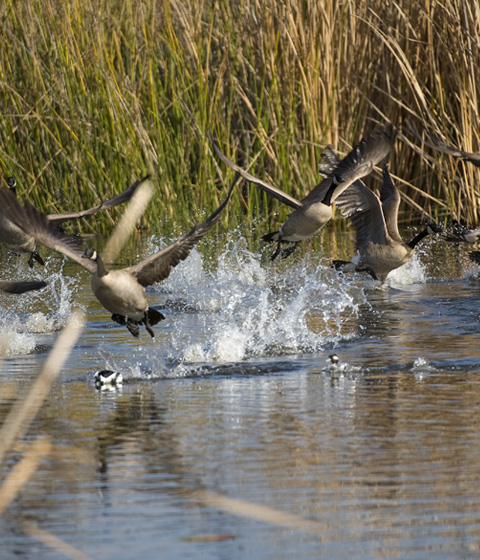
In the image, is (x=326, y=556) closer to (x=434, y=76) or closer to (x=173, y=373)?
(x=173, y=373)

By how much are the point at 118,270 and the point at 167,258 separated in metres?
0.38

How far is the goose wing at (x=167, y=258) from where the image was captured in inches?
313

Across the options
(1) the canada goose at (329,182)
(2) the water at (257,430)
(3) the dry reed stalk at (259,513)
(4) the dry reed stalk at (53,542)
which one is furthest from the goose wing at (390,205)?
(4) the dry reed stalk at (53,542)

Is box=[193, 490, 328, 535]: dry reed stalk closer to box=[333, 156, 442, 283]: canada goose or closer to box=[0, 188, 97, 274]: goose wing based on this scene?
box=[0, 188, 97, 274]: goose wing

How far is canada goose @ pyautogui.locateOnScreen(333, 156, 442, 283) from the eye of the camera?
1044 cm

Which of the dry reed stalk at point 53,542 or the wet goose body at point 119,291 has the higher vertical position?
the wet goose body at point 119,291

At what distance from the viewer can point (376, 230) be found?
419 inches

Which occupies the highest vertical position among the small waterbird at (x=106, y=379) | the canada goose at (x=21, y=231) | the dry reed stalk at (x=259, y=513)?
the canada goose at (x=21, y=231)

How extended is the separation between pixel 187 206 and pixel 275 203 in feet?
5.36

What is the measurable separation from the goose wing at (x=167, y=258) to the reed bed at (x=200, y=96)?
604 centimetres

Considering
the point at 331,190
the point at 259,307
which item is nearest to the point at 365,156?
the point at 331,190

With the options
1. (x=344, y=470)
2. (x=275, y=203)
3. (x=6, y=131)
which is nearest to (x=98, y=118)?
(x=6, y=131)

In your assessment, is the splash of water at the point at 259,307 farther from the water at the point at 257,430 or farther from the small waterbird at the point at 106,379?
the small waterbird at the point at 106,379

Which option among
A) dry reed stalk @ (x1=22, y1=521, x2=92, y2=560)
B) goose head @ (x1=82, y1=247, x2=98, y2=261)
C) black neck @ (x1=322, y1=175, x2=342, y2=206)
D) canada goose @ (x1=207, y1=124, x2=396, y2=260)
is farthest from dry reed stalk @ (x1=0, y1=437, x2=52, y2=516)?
black neck @ (x1=322, y1=175, x2=342, y2=206)
